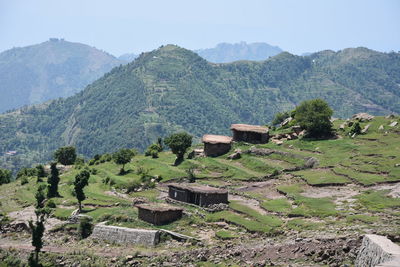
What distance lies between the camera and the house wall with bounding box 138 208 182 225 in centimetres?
5756

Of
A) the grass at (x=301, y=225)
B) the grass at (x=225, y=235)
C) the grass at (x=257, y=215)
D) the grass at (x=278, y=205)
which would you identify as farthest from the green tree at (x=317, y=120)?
the grass at (x=225, y=235)

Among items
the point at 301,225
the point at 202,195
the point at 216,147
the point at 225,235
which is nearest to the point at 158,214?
the point at 202,195

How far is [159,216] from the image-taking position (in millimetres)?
57719

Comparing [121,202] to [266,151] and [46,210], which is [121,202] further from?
[266,151]

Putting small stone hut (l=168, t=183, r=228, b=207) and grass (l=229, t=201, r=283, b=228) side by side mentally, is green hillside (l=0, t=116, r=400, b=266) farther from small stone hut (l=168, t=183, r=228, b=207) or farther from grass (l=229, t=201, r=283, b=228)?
small stone hut (l=168, t=183, r=228, b=207)

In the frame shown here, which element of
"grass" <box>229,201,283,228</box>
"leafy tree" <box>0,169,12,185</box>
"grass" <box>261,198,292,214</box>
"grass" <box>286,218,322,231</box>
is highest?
"grass" <box>286,218,322,231</box>

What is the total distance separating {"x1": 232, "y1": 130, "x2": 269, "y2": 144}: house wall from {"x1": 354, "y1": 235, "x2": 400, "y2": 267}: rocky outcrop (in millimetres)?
56706

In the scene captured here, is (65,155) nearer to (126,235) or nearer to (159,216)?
(159,216)

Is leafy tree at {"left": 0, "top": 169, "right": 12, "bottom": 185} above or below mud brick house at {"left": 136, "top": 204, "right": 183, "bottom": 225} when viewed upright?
below

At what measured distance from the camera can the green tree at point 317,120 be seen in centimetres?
9381

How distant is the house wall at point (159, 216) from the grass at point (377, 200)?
848 inches

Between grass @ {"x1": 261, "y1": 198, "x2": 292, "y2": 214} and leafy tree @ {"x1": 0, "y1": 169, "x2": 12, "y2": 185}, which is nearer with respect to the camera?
grass @ {"x1": 261, "y1": 198, "x2": 292, "y2": 214}

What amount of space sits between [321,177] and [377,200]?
569 inches

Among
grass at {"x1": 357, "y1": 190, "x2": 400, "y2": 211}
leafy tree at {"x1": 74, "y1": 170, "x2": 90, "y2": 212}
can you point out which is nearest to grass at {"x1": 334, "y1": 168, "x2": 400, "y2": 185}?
grass at {"x1": 357, "y1": 190, "x2": 400, "y2": 211}
